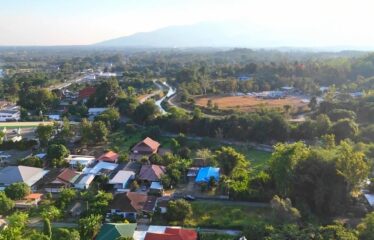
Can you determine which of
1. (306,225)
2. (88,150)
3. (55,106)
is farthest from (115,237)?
(55,106)

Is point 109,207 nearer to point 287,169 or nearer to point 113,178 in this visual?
point 113,178

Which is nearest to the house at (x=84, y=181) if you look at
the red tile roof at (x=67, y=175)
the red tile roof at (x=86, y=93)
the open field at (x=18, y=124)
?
the red tile roof at (x=67, y=175)

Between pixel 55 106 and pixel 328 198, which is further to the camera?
pixel 55 106

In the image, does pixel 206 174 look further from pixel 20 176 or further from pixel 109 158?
pixel 20 176

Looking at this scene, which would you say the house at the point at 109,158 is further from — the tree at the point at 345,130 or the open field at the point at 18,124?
the tree at the point at 345,130

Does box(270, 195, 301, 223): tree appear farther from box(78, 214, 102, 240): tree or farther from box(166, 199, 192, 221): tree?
box(78, 214, 102, 240): tree

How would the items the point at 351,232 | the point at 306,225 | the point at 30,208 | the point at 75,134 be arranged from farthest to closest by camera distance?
the point at 75,134 < the point at 30,208 < the point at 306,225 < the point at 351,232
